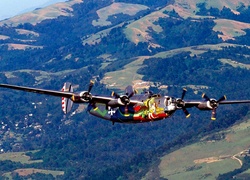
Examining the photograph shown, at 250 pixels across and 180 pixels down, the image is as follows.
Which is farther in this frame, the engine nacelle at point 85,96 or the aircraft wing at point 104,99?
the aircraft wing at point 104,99

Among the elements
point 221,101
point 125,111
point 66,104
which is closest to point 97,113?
point 66,104

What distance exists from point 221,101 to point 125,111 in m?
16.2

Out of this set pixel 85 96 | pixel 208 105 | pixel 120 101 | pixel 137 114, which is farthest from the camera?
pixel 208 105

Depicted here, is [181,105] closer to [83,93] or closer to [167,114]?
[167,114]

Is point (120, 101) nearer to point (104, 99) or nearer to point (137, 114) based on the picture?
point (104, 99)

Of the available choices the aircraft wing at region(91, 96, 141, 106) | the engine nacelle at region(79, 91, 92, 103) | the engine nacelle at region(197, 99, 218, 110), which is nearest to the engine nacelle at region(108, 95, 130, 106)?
the aircraft wing at region(91, 96, 141, 106)

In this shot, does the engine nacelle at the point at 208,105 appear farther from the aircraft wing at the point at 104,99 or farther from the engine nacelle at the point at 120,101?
the aircraft wing at the point at 104,99

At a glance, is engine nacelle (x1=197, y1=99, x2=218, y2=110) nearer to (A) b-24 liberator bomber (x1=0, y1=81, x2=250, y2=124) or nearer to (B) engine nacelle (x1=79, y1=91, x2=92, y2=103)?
(A) b-24 liberator bomber (x1=0, y1=81, x2=250, y2=124)

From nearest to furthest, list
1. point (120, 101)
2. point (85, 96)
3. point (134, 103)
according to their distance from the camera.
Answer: point (85, 96) < point (120, 101) < point (134, 103)

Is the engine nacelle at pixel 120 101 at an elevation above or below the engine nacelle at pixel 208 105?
above

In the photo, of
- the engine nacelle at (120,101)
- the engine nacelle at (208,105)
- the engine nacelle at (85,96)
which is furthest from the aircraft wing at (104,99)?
the engine nacelle at (208,105)

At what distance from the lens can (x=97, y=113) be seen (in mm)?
146625

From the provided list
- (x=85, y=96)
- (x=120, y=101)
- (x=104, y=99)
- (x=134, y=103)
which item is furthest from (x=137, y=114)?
(x=85, y=96)

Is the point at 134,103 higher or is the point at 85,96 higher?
the point at 85,96
